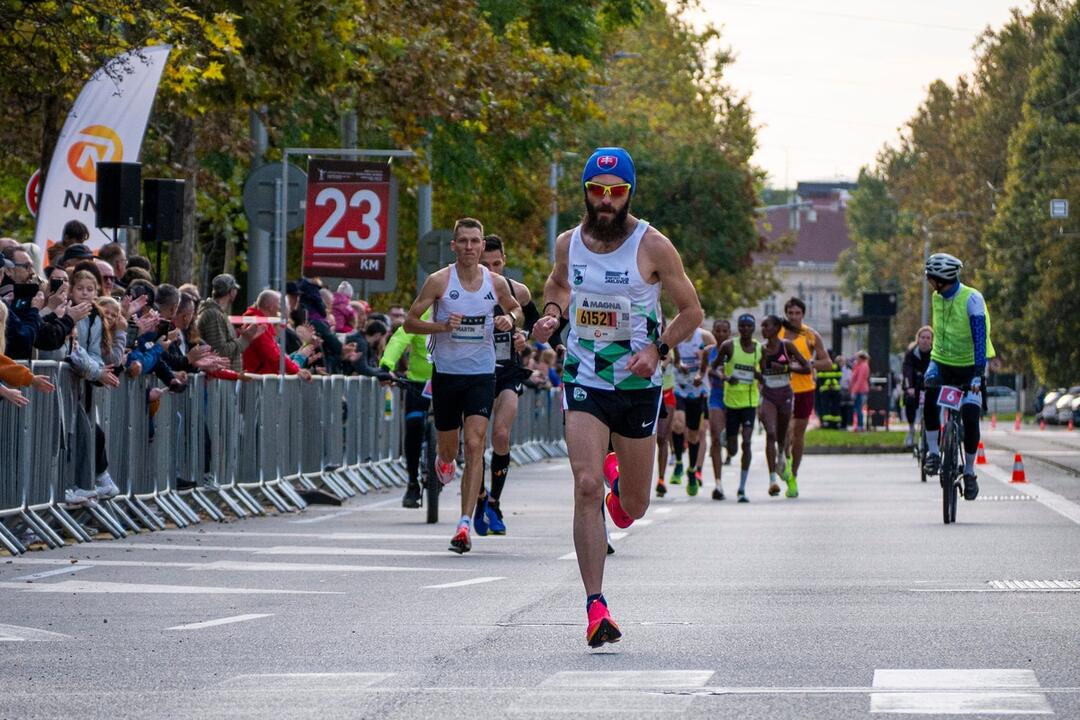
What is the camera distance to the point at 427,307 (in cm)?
1560

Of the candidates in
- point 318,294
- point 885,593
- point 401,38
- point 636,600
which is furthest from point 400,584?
point 401,38

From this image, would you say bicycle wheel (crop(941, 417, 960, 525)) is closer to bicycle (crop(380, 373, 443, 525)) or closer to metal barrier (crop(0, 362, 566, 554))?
bicycle (crop(380, 373, 443, 525))

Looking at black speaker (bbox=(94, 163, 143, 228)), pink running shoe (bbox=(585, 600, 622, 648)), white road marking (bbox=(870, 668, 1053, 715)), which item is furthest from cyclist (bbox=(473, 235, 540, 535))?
white road marking (bbox=(870, 668, 1053, 715))

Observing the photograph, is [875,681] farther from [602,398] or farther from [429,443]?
[429,443]

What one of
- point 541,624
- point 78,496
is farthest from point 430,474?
point 541,624

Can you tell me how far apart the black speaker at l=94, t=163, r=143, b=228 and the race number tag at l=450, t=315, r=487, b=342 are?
17.2 feet

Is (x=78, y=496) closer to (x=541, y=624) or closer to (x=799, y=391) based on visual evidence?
(x=541, y=624)

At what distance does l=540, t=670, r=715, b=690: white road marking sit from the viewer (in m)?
8.22

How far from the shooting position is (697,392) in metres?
25.2

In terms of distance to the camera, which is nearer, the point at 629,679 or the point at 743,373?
the point at 629,679

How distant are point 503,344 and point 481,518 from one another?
4.24 feet

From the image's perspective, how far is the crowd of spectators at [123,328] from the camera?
15.4 m

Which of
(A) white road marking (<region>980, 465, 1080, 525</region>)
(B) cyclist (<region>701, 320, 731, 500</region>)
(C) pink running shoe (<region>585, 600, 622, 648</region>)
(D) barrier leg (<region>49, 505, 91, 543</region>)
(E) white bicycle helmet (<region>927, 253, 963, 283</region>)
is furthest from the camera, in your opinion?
(B) cyclist (<region>701, 320, 731, 500</region>)

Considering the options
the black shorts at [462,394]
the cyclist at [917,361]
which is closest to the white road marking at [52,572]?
the black shorts at [462,394]
